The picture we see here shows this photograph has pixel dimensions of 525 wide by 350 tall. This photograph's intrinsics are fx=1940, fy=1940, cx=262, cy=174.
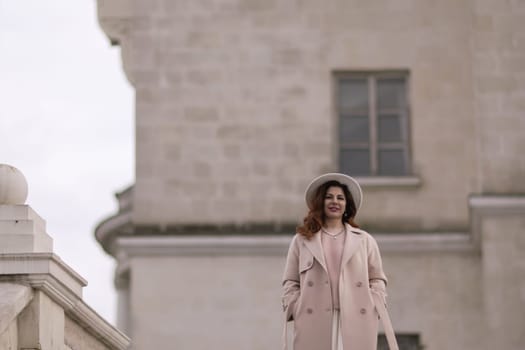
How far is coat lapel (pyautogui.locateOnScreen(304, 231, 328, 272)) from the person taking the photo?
44.7 feet

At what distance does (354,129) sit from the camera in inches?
1078

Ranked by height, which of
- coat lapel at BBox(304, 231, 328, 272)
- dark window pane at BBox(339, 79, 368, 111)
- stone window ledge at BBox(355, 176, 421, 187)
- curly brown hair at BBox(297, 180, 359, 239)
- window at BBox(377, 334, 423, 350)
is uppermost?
dark window pane at BBox(339, 79, 368, 111)

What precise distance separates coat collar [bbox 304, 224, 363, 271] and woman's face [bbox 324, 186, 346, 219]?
0.53 ft

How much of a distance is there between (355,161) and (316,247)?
44.7 ft

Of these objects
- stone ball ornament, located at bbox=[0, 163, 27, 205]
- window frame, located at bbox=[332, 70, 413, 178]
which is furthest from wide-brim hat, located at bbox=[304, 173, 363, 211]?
window frame, located at bbox=[332, 70, 413, 178]

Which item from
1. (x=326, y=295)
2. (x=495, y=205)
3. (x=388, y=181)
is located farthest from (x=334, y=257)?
(x=388, y=181)

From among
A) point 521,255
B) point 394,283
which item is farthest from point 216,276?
point 521,255

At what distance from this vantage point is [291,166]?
89.4 ft

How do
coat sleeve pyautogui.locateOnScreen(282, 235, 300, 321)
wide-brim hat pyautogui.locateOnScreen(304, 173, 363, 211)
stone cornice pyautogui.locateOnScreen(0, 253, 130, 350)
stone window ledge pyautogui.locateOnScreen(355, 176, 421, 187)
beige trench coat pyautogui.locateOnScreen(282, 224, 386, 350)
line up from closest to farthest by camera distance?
beige trench coat pyautogui.locateOnScreen(282, 224, 386, 350), coat sleeve pyautogui.locateOnScreen(282, 235, 300, 321), wide-brim hat pyautogui.locateOnScreen(304, 173, 363, 211), stone cornice pyautogui.locateOnScreen(0, 253, 130, 350), stone window ledge pyautogui.locateOnScreen(355, 176, 421, 187)

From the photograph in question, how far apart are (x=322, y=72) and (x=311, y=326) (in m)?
14.2

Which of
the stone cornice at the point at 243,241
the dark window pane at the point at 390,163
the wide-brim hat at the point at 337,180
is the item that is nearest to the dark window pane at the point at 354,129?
the dark window pane at the point at 390,163

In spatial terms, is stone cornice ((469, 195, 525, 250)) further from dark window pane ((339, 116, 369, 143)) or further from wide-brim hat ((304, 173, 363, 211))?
wide-brim hat ((304, 173, 363, 211))

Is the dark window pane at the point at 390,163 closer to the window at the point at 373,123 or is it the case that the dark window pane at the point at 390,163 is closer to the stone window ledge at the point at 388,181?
the window at the point at 373,123

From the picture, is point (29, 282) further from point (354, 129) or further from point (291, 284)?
point (354, 129)
